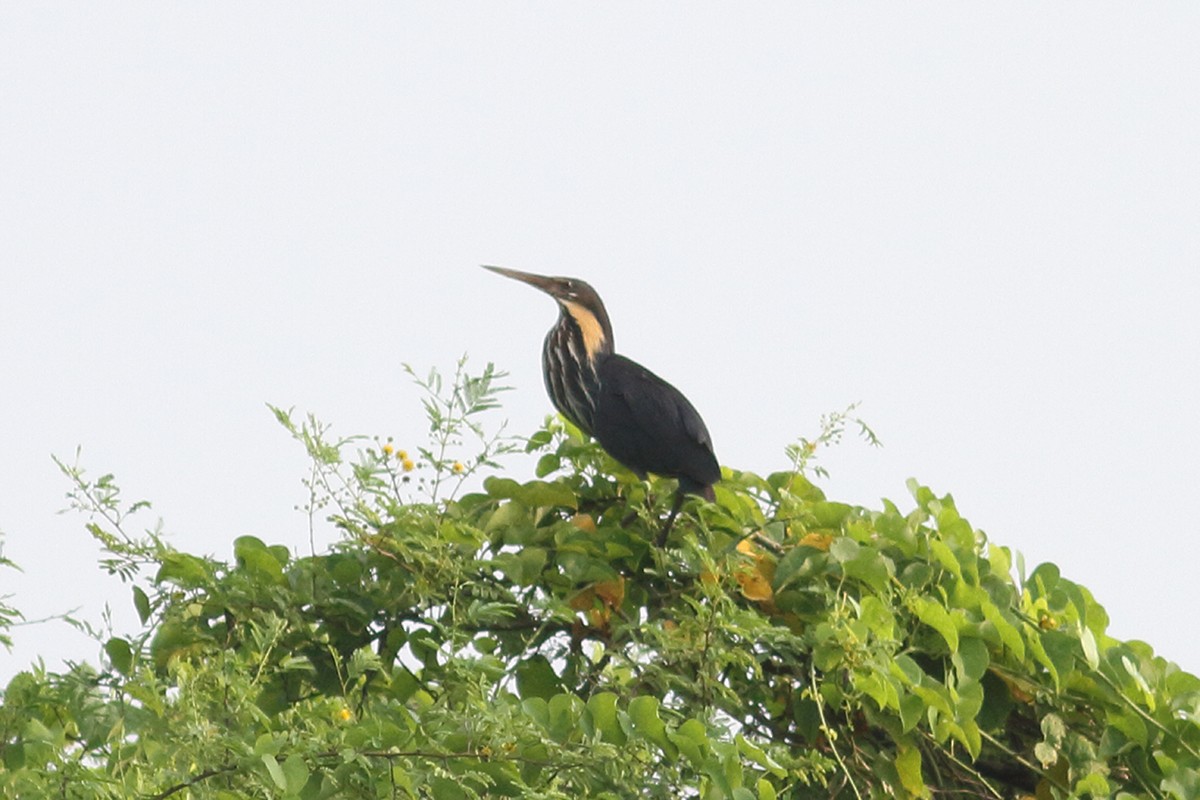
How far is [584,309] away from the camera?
346cm

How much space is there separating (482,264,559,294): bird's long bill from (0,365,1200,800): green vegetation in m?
1.08

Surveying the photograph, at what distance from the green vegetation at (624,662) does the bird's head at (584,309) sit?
0.82 m

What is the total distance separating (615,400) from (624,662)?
0.86 metres

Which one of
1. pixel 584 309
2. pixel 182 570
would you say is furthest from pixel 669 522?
pixel 584 309

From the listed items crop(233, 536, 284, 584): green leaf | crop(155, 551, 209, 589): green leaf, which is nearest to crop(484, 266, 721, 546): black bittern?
crop(233, 536, 284, 584): green leaf

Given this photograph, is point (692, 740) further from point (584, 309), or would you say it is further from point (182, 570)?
point (584, 309)

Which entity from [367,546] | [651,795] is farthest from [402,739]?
[367,546]

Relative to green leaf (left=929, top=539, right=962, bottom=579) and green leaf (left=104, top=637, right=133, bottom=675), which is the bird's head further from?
green leaf (left=104, top=637, right=133, bottom=675)

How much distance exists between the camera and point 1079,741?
2.26m

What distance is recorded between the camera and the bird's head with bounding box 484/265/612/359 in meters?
3.38

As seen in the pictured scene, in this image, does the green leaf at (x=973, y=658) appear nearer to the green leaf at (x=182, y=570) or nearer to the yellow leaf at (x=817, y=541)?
the yellow leaf at (x=817, y=541)

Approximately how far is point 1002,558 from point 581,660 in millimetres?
697

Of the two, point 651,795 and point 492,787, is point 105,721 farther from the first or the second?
point 651,795

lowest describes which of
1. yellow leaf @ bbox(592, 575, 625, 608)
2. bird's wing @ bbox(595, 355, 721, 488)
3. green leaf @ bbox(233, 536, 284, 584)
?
green leaf @ bbox(233, 536, 284, 584)
